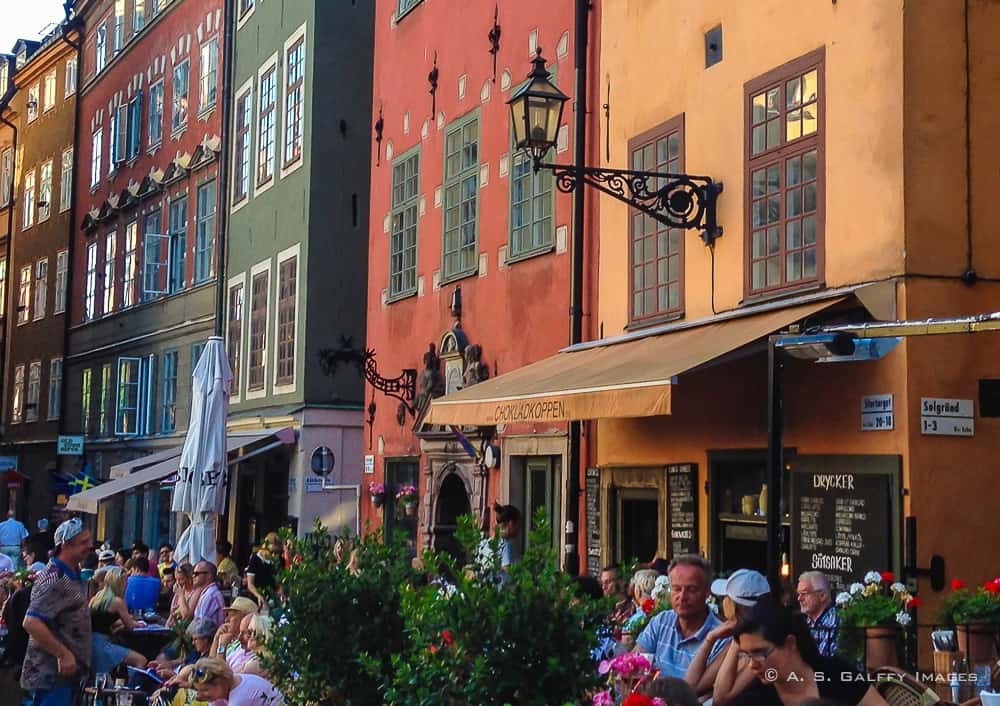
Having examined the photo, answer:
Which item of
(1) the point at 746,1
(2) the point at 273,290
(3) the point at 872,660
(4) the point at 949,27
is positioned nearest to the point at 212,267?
(2) the point at 273,290

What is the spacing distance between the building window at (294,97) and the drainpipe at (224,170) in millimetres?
3279

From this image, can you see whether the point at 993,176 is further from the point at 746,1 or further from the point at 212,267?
the point at 212,267

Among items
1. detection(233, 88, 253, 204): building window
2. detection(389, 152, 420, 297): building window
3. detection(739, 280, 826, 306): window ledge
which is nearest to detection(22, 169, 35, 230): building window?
detection(233, 88, 253, 204): building window

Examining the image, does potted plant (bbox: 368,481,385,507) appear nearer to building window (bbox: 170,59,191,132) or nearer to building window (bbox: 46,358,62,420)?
building window (bbox: 170,59,191,132)

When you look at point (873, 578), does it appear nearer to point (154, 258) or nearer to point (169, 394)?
point (169, 394)

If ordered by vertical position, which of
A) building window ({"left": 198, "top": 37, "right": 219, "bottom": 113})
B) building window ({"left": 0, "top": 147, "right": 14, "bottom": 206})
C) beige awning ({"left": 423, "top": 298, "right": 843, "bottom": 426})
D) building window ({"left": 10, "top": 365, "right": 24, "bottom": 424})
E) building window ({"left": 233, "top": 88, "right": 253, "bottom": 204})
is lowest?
beige awning ({"left": 423, "top": 298, "right": 843, "bottom": 426})

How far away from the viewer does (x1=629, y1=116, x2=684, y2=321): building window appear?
12500 millimetres

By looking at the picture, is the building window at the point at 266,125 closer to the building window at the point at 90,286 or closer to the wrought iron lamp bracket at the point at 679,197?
the building window at the point at 90,286

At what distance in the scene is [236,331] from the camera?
25656 millimetres

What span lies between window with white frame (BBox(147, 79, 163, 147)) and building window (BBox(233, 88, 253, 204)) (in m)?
5.05

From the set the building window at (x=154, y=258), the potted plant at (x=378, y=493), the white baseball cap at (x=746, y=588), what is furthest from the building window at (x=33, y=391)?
the white baseball cap at (x=746, y=588)

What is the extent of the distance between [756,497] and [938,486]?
1.89m

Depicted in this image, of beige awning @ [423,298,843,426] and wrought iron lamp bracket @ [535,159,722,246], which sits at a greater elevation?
wrought iron lamp bracket @ [535,159,722,246]

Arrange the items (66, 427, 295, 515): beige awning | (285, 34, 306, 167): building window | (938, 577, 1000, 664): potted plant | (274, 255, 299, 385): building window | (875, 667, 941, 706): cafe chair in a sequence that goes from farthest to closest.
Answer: (285, 34, 306, 167): building window, (274, 255, 299, 385): building window, (66, 427, 295, 515): beige awning, (938, 577, 1000, 664): potted plant, (875, 667, 941, 706): cafe chair
